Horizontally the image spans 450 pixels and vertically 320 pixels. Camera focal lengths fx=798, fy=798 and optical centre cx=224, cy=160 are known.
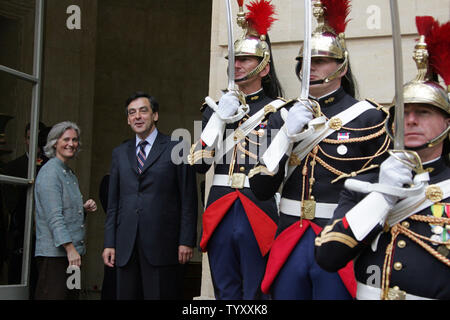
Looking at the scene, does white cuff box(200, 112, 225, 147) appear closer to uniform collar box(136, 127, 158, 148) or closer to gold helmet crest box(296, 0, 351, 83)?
gold helmet crest box(296, 0, 351, 83)

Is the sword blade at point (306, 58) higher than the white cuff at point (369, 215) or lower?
higher

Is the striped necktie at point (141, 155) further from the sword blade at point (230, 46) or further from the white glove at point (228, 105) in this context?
the sword blade at point (230, 46)

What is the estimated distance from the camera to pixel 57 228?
5.70m

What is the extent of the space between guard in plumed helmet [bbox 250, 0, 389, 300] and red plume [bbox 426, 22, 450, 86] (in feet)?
1.79

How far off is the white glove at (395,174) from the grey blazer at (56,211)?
9.90 ft

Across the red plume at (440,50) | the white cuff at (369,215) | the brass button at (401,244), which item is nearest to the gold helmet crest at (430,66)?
the red plume at (440,50)

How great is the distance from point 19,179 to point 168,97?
483cm

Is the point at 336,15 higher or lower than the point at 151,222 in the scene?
higher

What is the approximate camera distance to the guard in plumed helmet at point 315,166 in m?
3.95

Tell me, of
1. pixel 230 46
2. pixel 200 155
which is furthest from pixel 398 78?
pixel 200 155

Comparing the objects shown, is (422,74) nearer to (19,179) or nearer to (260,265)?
(260,265)

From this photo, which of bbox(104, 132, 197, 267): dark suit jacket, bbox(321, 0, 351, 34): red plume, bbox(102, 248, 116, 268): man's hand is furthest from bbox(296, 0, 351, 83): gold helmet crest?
bbox(102, 248, 116, 268): man's hand

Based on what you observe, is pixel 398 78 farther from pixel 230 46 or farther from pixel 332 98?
pixel 230 46

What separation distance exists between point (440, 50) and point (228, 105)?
1461mm
